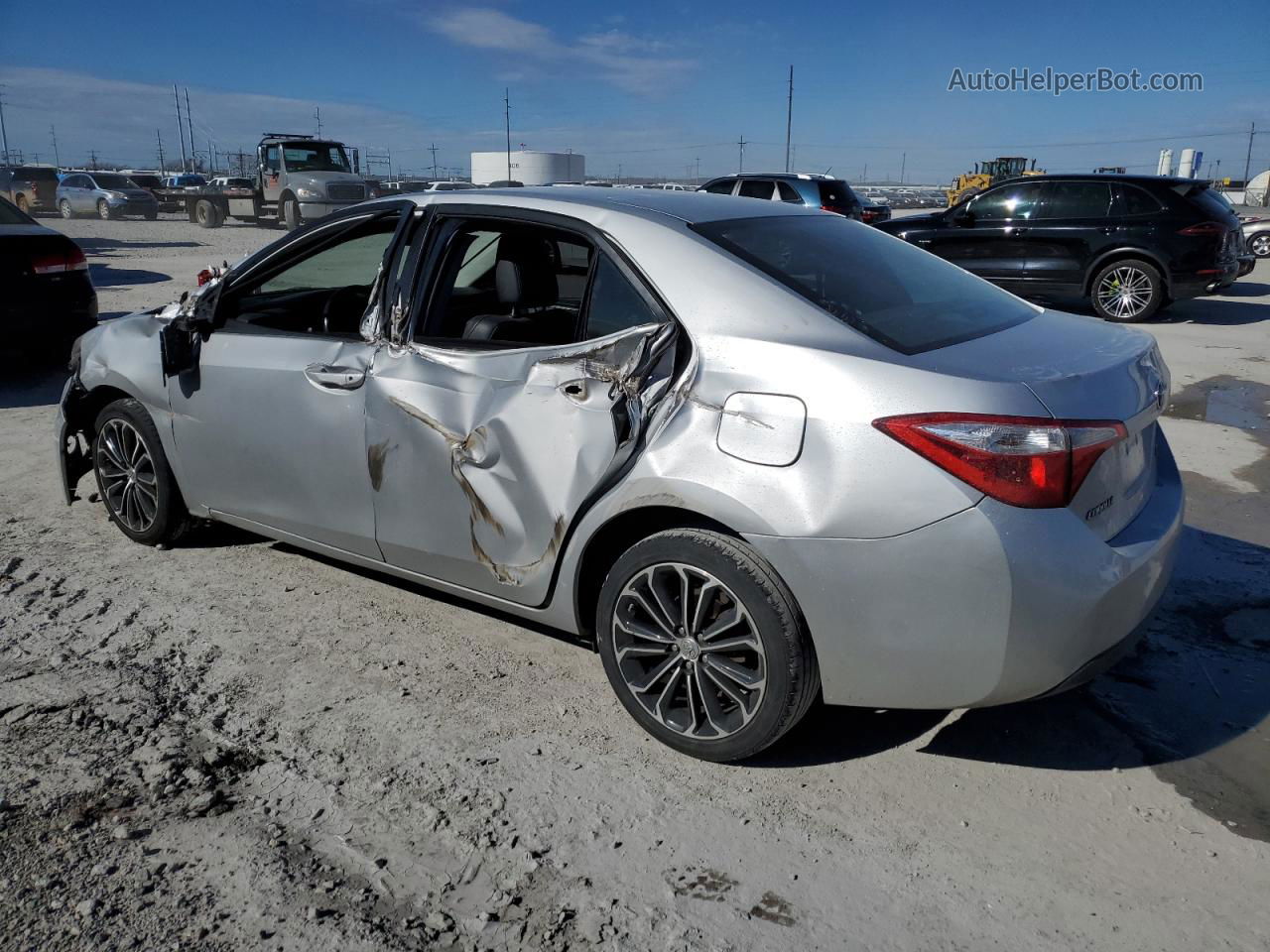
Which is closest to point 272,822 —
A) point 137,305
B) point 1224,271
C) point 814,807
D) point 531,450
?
point 531,450

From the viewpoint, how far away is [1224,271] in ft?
39.4

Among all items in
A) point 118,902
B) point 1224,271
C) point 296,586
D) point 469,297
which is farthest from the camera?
point 1224,271

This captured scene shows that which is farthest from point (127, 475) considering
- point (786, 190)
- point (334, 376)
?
point (786, 190)

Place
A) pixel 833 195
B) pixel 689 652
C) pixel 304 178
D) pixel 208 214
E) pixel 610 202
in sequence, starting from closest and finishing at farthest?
pixel 689 652, pixel 610 202, pixel 833 195, pixel 304 178, pixel 208 214

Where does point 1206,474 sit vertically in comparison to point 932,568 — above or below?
below

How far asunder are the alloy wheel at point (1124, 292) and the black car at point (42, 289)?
1129 centimetres

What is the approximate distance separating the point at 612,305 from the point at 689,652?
3.56 feet

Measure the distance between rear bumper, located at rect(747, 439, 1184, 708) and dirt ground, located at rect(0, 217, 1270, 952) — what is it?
0.43 meters

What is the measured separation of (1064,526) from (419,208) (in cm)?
244

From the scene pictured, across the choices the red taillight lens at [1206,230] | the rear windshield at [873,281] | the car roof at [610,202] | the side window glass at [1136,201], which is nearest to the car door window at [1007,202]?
the side window glass at [1136,201]

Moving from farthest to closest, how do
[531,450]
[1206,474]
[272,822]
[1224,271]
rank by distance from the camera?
[1224,271] < [1206,474] < [531,450] < [272,822]

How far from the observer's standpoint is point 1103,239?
12398 mm

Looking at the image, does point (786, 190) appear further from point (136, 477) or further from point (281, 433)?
point (281, 433)

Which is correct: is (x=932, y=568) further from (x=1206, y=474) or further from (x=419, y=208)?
(x=1206, y=474)
